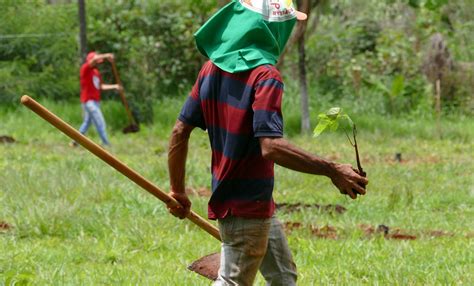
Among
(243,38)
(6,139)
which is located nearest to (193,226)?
(243,38)

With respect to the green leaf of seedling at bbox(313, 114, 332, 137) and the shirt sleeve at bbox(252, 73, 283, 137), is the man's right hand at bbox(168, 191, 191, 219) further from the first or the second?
the shirt sleeve at bbox(252, 73, 283, 137)

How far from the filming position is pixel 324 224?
8.24m

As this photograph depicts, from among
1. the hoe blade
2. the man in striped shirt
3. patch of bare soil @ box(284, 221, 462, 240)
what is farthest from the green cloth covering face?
patch of bare soil @ box(284, 221, 462, 240)

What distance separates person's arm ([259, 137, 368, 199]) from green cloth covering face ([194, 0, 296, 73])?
0.36 m

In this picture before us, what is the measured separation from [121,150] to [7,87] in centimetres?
503

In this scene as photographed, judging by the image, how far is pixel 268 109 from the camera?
12.8 feet

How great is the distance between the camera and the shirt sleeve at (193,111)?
14.5ft

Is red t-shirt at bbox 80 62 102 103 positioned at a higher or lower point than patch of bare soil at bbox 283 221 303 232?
lower

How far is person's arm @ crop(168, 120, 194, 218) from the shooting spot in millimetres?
4535

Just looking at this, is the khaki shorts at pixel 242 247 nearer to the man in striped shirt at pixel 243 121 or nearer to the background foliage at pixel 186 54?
the man in striped shirt at pixel 243 121

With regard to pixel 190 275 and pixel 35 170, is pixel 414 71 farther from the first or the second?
pixel 190 275

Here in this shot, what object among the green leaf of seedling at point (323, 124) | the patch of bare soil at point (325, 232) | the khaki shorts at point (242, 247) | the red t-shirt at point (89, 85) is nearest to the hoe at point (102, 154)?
the khaki shorts at point (242, 247)

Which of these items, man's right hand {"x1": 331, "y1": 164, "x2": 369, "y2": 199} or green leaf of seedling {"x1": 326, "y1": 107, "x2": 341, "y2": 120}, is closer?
man's right hand {"x1": 331, "y1": 164, "x2": 369, "y2": 199}

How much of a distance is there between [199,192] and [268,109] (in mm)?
6413
